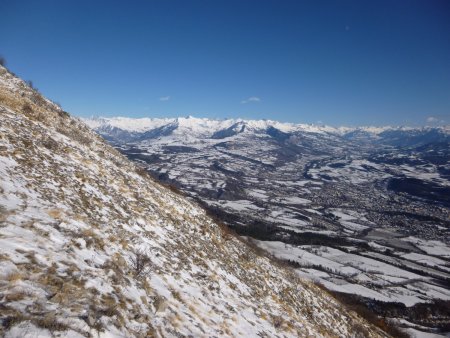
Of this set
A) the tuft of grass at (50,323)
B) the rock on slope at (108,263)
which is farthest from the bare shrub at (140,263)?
the tuft of grass at (50,323)

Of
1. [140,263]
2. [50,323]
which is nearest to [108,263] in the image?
[140,263]

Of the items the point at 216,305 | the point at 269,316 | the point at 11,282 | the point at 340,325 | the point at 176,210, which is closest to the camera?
the point at 11,282

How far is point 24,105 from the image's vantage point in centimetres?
2653

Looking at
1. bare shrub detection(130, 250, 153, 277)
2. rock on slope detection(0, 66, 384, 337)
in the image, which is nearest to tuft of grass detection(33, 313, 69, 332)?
rock on slope detection(0, 66, 384, 337)

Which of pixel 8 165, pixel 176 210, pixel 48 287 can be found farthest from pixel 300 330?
pixel 8 165

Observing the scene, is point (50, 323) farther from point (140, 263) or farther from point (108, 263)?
point (140, 263)

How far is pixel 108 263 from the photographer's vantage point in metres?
12.1

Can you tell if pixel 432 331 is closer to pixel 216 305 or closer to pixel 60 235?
pixel 216 305

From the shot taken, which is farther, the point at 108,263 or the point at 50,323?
the point at 108,263

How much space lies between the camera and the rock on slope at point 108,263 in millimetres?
8719

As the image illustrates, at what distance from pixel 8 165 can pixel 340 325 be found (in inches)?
1018

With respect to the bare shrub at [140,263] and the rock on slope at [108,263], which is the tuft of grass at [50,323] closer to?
the rock on slope at [108,263]

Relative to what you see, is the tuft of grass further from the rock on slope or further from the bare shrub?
the bare shrub

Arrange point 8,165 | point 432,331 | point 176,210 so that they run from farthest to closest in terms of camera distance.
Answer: point 432,331
point 176,210
point 8,165
